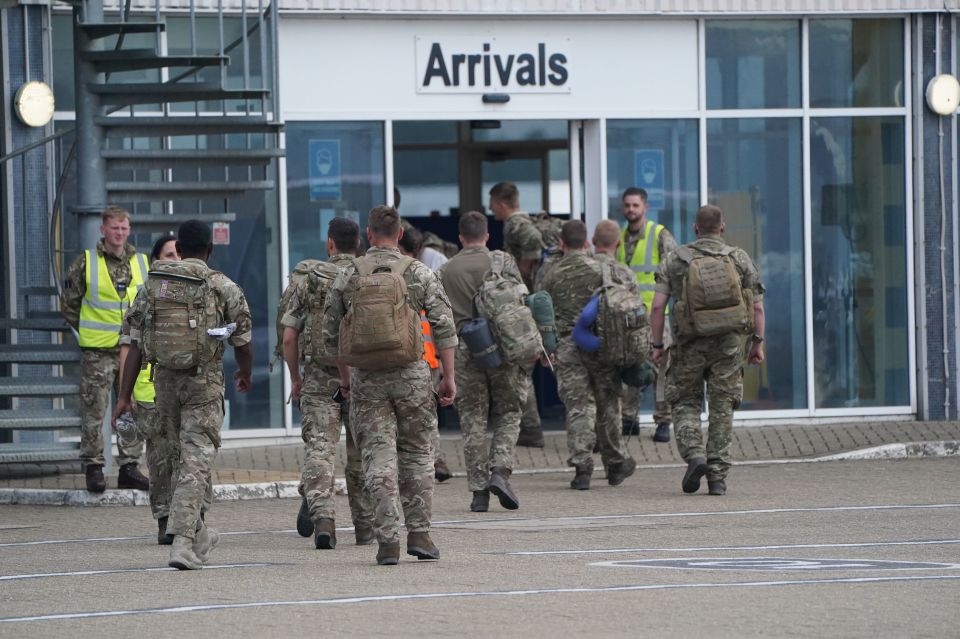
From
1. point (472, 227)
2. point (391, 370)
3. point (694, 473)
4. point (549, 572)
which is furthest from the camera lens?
point (694, 473)

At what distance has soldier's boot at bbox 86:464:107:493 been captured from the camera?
1360 centimetres

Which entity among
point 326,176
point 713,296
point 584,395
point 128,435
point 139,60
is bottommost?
point 128,435

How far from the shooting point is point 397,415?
9812mm

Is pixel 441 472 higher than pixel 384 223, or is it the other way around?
pixel 384 223

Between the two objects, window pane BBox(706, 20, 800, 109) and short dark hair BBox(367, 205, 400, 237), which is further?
window pane BBox(706, 20, 800, 109)

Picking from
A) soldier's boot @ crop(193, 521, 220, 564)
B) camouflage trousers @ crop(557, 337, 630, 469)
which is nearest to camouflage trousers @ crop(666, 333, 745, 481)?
camouflage trousers @ crop(557, 337, 630, 469)

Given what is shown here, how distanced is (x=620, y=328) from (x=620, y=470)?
46.9 inches

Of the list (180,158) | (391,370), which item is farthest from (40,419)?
(391,370)

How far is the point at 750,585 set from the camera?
8.38 metres

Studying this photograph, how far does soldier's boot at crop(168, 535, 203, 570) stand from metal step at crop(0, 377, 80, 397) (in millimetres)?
5012

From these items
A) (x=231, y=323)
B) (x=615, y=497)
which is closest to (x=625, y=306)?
(x=615, y=497)

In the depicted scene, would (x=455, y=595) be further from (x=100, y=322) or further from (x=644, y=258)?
(x=644, y=258)

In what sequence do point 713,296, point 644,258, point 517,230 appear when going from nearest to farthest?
point 713,296, point 517,230, point 644,258

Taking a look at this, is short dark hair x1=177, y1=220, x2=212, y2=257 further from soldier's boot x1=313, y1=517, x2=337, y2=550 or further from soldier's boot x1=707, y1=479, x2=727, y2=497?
soldier's boot x1=707, y1=479, x2=727, y2=497
